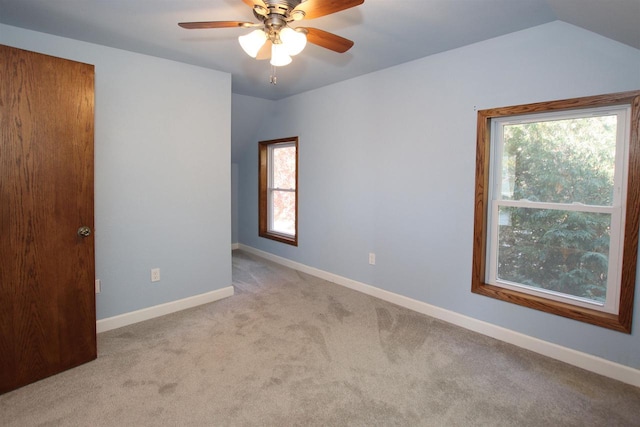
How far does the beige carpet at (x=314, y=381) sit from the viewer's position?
1.80 m

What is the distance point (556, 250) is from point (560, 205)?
34cm

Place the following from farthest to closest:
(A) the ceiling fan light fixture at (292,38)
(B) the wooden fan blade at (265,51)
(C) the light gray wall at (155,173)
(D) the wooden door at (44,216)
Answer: (C) the light gray wall at (155,173) → (B) the wooden fan blade at (265,51) → (D) the wooden door at (44,216) → (A) the ceiling fan light fixture at (292,38)

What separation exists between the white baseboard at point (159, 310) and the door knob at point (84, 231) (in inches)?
36.7

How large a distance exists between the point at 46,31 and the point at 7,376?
93.1 inches

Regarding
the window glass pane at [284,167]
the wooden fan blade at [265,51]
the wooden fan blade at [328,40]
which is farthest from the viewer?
the window glass pane at [284,167]

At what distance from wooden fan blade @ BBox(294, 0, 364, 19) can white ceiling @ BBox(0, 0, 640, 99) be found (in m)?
0.58

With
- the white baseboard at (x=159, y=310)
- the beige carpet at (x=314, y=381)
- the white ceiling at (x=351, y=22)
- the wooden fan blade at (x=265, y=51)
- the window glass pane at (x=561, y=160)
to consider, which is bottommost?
the beige carpet at (x=314, y=381)

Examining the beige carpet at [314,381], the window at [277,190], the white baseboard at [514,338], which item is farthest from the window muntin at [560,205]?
the window at [277,190]

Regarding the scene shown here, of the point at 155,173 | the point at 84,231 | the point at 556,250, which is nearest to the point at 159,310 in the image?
the point at 84,231

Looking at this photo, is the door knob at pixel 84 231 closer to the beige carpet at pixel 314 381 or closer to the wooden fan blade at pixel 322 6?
the beige carpet at pixel 314 381

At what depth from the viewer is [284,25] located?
1730mm

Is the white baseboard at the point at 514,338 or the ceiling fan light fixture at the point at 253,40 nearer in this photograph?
the ceiling fan light fixture at the point at 253,40

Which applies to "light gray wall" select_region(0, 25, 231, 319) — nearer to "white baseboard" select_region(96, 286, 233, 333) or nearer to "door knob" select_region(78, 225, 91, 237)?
"white baseboard" select_region(96, 286, 233, 333)

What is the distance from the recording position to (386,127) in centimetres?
336
